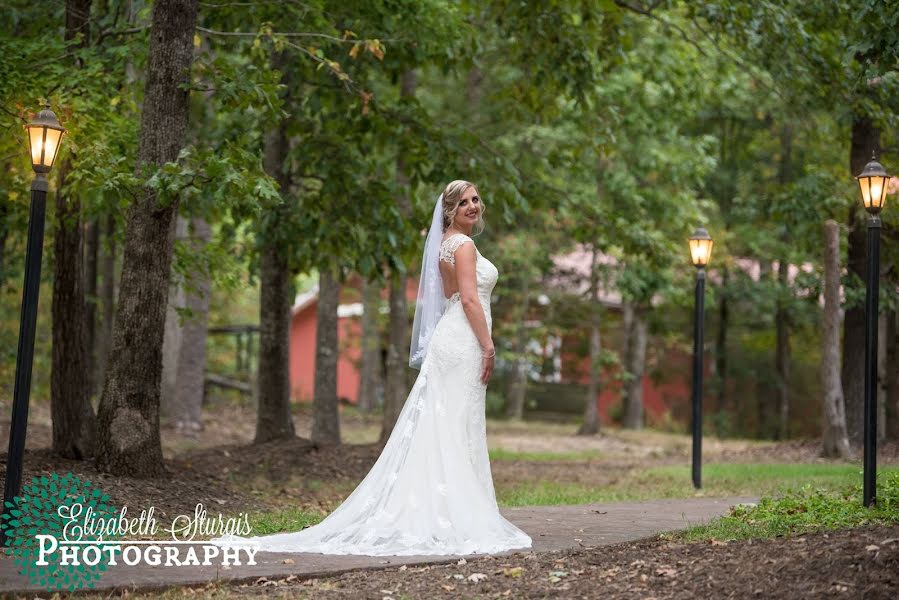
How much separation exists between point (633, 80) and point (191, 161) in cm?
1461

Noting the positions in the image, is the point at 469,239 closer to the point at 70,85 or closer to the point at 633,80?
the point at 70,85

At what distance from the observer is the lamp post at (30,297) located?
767 centimetres

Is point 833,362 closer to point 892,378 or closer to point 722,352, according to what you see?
point 892,378

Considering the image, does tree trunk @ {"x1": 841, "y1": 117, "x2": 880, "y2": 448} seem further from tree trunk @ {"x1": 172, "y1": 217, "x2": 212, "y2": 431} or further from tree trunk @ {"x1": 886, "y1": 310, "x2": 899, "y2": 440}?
tree trunk @ {"x1": 172, "y1": 217, "x2": 212, "y2": 431}

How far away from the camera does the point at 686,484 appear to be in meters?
14.3

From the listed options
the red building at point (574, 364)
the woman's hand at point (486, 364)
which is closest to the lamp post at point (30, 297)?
the woman's hand at point (486, 364)

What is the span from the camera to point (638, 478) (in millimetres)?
15492

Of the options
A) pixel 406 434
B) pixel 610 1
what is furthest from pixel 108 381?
pixel 610 1

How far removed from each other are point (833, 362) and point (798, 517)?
10535 mm

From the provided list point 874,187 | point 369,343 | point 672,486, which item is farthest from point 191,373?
point 874,187

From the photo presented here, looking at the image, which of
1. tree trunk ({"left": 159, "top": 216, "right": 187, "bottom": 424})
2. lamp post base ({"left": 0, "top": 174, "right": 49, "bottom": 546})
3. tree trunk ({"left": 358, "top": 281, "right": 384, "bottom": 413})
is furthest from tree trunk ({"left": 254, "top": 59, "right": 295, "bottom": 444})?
tree trunk ({"left": 358, "top": 281, "right": 384, "bottom": 413})

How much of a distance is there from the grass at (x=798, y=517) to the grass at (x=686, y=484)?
234 centimetres

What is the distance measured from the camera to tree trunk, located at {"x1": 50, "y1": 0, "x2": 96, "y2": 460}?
11445 mm

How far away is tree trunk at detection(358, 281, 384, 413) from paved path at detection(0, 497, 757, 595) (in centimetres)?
1730
